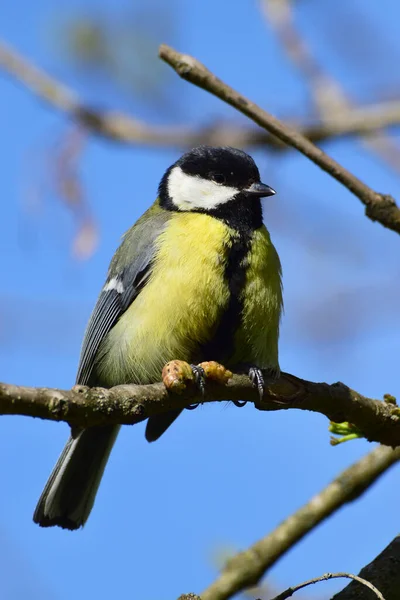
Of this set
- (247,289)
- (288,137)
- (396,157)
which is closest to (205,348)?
(247,289)

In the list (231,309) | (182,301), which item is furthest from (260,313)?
(182,301)

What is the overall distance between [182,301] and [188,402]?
73 centimetres

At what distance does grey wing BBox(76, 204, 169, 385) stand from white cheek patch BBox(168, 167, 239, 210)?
0.40 ft

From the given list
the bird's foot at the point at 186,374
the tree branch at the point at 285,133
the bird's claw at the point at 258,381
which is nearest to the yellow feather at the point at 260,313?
the bird's claw at the point at 258,381

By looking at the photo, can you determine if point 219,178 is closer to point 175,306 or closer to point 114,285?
point 114,285

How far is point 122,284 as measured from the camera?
3.40 meters

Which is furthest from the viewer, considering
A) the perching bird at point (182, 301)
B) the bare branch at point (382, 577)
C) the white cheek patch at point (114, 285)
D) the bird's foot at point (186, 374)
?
the white cheek patch at point (114, 285)

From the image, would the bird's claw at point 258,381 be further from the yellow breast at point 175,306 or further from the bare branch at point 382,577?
the bare branch at point 382,577

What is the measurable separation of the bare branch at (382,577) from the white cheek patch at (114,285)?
1.53 m

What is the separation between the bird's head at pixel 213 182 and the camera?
11.5ft

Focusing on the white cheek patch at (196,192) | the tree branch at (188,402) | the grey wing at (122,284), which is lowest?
the tree branch at (188,402)

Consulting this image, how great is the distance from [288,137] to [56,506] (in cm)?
182

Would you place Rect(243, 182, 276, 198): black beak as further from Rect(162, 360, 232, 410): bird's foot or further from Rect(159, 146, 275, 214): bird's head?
Rect(162, 360, 232, 410): bird's foot

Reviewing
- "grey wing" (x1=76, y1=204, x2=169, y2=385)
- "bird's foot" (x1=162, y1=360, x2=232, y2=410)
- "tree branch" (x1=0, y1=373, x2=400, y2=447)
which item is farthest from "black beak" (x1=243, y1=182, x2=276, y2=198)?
"bird's foot" (x1=162, y1=360, x2=232, y2=410)
